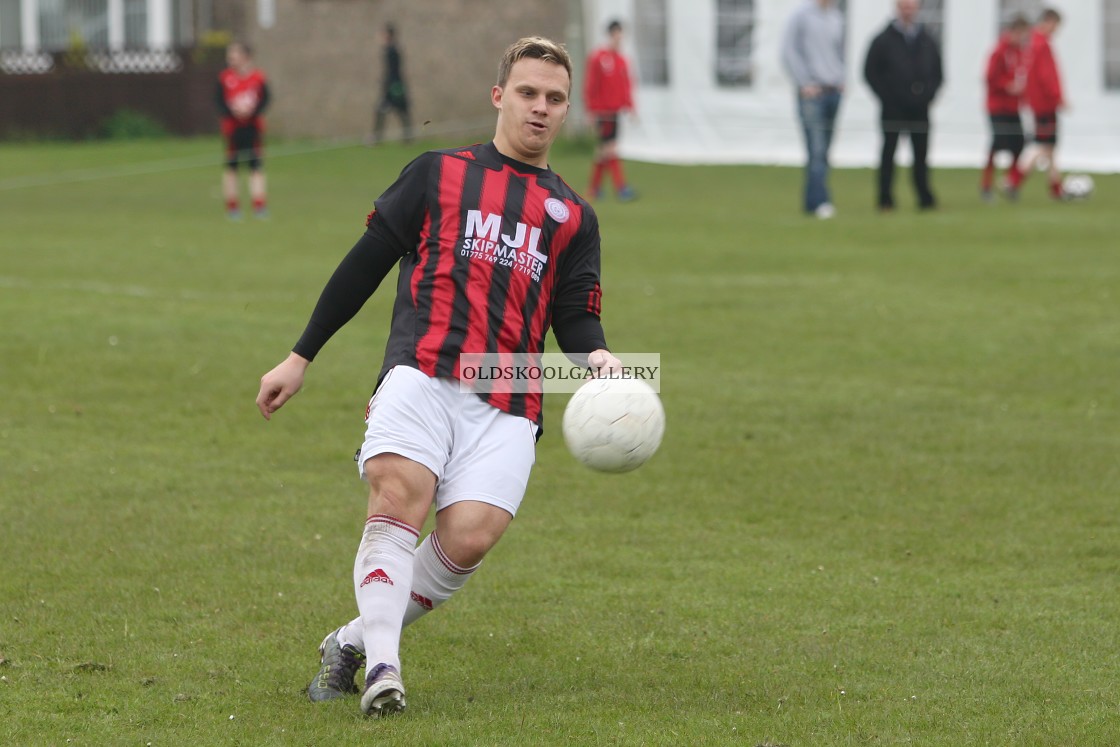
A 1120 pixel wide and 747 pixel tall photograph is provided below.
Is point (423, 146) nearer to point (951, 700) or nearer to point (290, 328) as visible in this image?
point (290, 328)

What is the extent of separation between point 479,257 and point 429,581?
0.99m

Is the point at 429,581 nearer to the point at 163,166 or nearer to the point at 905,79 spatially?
the point at 905,79

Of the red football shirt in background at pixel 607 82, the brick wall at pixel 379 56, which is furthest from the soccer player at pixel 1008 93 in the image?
the brick wall at pixel 379 56

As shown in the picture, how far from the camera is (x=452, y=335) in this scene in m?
4.71

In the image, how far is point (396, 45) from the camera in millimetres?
30375

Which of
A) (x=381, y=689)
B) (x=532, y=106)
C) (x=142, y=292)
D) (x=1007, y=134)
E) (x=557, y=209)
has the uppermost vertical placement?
(x=532, y=106)

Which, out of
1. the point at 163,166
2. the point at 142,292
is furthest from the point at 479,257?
the point at 163,166

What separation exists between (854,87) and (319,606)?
22.6 meters

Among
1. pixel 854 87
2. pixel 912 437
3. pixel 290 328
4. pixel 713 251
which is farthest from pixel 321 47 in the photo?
pixel 912 437

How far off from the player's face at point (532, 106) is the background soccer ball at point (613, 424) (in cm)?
77

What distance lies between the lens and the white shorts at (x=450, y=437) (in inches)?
182

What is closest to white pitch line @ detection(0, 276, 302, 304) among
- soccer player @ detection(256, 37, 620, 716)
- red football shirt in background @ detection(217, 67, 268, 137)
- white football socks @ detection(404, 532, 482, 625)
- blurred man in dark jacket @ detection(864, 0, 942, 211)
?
red football shirt in background @ detection(217, 67, 268, 137)

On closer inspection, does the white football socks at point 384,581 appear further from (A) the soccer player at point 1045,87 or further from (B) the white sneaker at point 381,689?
(A) the soccer player at point 1045,87

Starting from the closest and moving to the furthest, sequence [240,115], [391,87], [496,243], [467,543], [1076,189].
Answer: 1. [467,543]
2. [496,243]
3. [240,115]
4. [1076,189]
5. [391,87]
